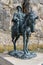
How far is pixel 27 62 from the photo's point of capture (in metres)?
4.28

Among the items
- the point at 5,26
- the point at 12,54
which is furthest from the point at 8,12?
the point at 12,54

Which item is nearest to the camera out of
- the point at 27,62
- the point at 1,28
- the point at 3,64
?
the point at 27,62

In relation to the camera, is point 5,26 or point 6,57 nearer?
point 6,57

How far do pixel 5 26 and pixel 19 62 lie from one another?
4696 millimetres

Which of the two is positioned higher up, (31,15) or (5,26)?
(31,15)

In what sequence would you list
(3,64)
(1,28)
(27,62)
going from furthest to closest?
(1,28) < (3,64) < (27,62)

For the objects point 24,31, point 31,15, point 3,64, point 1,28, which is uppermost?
point 31,15

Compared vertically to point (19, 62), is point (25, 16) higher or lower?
higher

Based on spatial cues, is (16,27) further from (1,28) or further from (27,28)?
(1,28)

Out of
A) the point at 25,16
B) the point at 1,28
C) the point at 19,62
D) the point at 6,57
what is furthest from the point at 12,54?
the point at 1,28

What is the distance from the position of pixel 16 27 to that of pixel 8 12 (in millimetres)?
4436

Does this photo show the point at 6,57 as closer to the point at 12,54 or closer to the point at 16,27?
the point at 12,54

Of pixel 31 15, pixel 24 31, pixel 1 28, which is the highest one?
pixel 31 15

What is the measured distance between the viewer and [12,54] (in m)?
4.74
